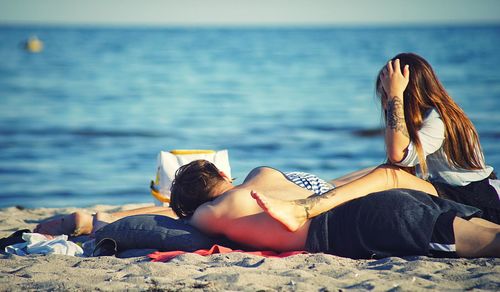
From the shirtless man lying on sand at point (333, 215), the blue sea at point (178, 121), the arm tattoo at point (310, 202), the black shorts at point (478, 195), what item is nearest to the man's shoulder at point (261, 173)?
the shirtless man lying on sand at point (333, 215)

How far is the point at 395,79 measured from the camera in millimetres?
4895

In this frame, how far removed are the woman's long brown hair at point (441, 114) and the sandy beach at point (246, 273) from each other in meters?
0.84

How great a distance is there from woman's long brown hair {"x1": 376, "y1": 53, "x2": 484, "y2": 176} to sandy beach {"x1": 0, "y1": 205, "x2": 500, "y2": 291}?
84cm

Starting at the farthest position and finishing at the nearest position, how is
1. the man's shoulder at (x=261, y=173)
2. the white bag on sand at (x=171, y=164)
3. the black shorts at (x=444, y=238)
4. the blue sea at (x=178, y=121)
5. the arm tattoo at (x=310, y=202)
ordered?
the blue sea at (x=178, y=121) → the white bag on sand at (x=171, y=164) → the man's shoulder at (x=261, y=173) → the arm tattoo at (x=310, y=202) → the black shorts at (x=444, y=238)

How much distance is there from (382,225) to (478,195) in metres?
0.87

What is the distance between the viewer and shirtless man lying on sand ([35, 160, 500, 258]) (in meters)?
4.44

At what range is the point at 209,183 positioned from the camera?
492cm

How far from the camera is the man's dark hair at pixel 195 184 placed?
4.91 m

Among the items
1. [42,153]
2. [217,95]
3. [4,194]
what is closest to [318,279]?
[4,194]

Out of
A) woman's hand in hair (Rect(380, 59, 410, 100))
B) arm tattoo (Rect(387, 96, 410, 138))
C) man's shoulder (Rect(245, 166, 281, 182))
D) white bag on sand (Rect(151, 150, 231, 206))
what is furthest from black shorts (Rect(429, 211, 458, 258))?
white bag on sand (Rect(151, 150, 231, 206))

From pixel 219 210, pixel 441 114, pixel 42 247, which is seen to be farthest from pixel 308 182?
pixel 42 247

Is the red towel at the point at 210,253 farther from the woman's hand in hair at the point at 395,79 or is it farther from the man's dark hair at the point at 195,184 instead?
the woman's hand in hair at the point at 395,79

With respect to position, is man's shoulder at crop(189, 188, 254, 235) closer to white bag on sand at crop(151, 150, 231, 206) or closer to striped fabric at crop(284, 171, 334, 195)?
striped fabric at crop(284, 171, 334, 195)

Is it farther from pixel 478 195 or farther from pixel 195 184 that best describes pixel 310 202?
pixel 478 195
